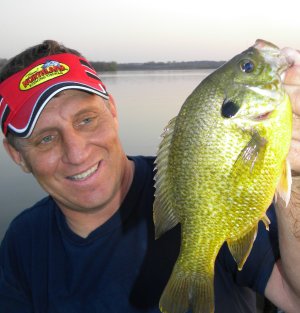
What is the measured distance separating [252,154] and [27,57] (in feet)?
6.65

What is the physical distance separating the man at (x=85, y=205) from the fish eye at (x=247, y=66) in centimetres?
107

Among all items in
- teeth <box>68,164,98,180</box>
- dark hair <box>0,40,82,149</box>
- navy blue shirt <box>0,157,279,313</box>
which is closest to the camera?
navy blue shirt <box>0,157,279,313</box>

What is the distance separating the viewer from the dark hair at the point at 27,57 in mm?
2994

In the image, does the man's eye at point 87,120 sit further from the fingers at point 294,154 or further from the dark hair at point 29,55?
the fingers at point 294,154

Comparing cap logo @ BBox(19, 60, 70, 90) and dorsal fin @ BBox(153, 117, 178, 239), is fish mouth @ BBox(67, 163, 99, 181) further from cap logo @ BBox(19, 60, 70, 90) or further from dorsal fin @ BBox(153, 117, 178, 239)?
dorsal fin @ BBox(153, 117, 178, 239)

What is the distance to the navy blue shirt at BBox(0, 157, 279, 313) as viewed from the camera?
2566 millimetres

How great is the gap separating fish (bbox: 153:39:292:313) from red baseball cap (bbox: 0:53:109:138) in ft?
3.69

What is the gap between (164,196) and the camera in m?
1.93

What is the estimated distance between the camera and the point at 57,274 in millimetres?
2895

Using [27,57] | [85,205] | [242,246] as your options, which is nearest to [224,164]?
[242,246]

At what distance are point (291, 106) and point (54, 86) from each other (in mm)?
1628

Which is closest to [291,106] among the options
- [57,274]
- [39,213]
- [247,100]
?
[247,100]

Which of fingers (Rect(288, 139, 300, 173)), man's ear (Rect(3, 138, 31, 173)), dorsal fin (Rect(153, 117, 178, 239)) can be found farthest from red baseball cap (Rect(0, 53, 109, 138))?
fingers (Rect(288, 139, 300, 173))

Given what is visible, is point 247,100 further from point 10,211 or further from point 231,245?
point 10,211
